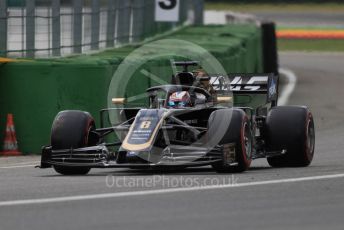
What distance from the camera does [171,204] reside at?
971cm

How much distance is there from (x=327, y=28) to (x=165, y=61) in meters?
39.4

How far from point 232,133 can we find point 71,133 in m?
1.73

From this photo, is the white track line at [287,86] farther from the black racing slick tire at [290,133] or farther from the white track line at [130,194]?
the white track line at [130,194]

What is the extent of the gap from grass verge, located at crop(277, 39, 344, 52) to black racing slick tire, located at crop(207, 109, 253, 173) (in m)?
35.0

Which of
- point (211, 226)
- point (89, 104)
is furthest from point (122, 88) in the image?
point (211, 226)

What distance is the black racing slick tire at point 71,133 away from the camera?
1250cm

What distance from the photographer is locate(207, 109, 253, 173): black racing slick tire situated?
12.1m

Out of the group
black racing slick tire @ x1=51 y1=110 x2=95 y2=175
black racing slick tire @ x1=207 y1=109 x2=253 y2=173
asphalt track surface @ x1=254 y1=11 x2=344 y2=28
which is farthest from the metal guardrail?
asphalt track surface @ x1=254 y1=11 x2=344 y2=28

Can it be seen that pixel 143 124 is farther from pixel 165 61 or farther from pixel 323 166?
pixel 165 61

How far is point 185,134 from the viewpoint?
42.1 ft

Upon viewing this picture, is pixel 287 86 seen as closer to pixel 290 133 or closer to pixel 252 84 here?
pixel 252 84

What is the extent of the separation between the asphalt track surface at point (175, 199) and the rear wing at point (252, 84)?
891mm

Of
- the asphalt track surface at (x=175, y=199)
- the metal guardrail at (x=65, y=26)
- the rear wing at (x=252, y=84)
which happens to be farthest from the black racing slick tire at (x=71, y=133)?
the metal guardrail at (x=65, y=26)

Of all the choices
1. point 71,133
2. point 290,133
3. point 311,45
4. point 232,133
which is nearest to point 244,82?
→ point 290,133
